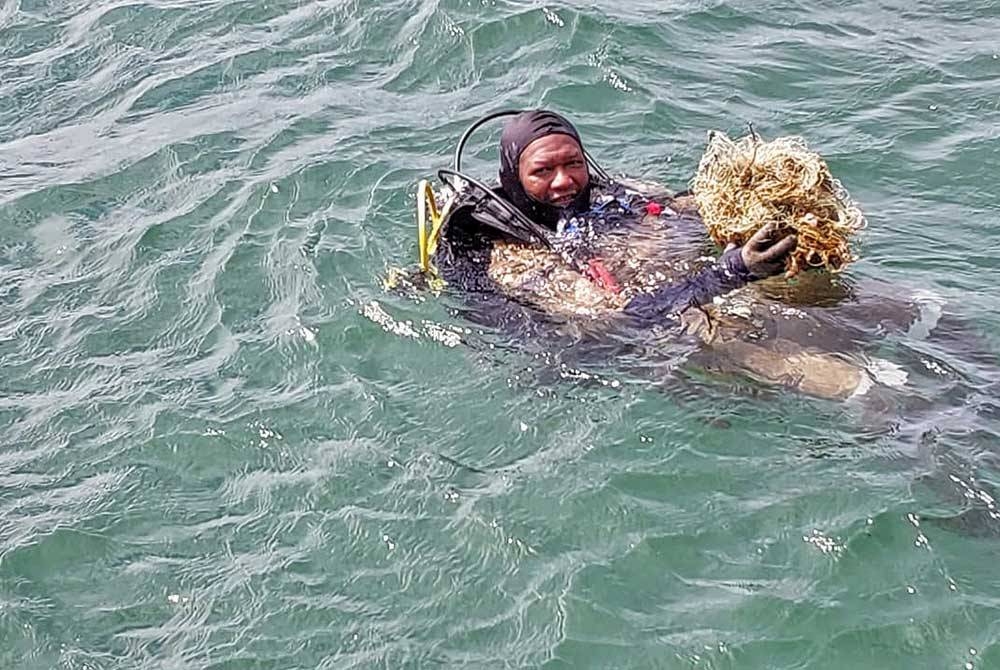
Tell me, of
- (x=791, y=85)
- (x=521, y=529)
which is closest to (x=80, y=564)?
(x=521, y=529)

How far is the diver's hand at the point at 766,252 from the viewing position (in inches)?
240

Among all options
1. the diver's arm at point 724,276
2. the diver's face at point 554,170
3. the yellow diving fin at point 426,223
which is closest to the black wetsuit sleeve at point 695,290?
the diver's arm at point 724,276

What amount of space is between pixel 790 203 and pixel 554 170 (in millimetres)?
1327

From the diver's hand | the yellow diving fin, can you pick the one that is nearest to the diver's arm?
the diver's hand

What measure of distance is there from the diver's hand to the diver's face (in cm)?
115

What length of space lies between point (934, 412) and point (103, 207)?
17.5 ft

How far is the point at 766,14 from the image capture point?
33.9 ft

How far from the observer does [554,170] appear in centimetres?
702

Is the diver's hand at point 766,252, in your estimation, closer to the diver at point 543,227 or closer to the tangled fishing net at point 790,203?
the tangled fishing net at point 790,203

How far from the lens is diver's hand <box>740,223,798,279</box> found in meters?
6.09

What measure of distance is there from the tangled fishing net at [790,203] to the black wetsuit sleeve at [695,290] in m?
0.18

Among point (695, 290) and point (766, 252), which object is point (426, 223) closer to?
point (695, 290)

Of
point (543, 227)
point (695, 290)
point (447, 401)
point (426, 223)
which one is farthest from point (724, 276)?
point (426, 223)

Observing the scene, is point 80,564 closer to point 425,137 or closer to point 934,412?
point 934,412
